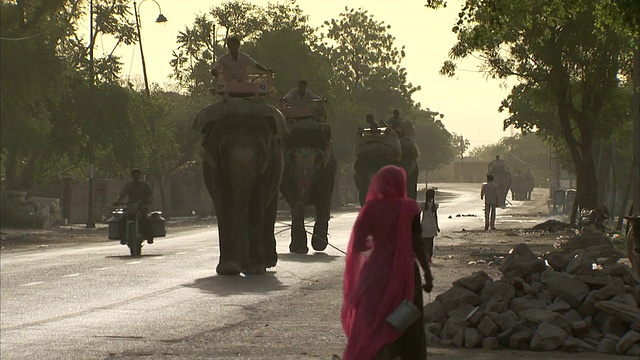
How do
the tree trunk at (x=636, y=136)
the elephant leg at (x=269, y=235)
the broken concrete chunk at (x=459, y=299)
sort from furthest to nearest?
the tree trunk at (x=636, y=136) < the elephant leg at (x=269, y=235) < the broken concrete chunk at (x=459, y=299)

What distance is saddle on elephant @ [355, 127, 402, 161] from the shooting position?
30.7 m

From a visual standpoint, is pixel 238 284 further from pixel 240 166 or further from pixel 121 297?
pixel 121 297

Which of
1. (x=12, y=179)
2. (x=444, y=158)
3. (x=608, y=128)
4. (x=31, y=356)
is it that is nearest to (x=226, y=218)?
(x=31, y=356)

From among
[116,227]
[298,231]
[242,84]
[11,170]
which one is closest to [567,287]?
[242,84]

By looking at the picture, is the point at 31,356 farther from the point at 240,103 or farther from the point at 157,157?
the point at 157,157

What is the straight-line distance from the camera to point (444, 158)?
170750 millimetres

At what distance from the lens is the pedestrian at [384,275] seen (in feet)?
30.9

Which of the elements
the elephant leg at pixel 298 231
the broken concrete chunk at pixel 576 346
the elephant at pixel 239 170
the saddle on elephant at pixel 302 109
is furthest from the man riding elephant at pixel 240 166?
the broken concrete chunk at pixel 576 346

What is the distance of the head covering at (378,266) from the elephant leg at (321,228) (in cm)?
1863

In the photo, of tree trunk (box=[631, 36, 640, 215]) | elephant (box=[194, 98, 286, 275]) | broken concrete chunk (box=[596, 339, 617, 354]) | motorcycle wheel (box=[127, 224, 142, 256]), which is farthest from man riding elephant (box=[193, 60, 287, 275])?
tree trunk (box=[631, 36, 640, 215])

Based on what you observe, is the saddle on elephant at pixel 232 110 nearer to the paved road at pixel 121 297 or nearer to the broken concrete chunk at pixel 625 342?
the paved road at pixel 121 297

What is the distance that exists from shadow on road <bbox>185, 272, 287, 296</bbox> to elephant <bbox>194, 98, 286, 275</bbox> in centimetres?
33

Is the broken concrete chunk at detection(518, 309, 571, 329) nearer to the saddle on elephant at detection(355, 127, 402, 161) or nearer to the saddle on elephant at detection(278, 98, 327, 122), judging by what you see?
the saddle on elephant at detection(278, 98, 327, 122)

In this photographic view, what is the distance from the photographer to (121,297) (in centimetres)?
1812
